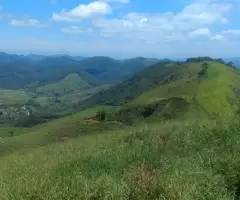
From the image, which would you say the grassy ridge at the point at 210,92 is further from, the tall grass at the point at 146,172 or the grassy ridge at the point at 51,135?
the tall grass at the point at 146,172

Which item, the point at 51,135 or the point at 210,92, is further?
the point at 210,92

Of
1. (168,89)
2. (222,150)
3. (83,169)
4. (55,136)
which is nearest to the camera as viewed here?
(83,169)

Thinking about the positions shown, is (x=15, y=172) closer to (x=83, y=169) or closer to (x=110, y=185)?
(x=83, y=169)

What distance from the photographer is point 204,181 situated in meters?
20.0

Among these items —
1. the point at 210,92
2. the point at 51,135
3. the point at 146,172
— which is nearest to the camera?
the point at 146,172

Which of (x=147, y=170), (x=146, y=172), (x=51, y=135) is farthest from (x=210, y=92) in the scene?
(x=146, y=172)

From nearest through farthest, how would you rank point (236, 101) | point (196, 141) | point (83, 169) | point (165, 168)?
point (165, 168)
point (83, 169)
point (196, 141)
point (236, 101)

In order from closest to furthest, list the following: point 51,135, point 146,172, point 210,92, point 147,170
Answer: point 146,172 < point 147,170 < point 51,135 < point 210,92

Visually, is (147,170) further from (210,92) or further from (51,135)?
(210,92)

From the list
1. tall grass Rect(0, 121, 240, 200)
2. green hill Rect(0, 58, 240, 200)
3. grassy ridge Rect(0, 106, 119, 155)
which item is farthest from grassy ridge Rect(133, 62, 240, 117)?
tall grass Rect(0, 121, 240, 200)

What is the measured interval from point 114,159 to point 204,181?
23.2ft

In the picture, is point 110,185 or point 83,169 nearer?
point 110,185

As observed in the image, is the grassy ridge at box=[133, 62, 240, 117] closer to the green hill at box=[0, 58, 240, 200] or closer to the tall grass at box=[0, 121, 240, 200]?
the green hill at box=[0, 58, 240, 200]

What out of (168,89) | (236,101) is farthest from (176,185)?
(168,89)
